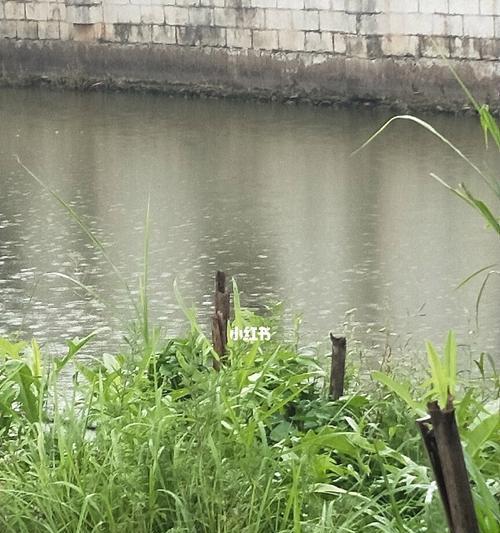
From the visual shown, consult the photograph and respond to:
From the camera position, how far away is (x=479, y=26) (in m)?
13.8

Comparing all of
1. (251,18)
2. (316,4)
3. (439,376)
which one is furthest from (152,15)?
(439,376)

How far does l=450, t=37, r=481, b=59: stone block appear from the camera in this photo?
13.7m

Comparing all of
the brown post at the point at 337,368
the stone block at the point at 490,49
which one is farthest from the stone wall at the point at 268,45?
the brown post at the point at 337,368

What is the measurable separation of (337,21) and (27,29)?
3806 mm

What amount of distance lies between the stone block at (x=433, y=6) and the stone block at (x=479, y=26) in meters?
0.23

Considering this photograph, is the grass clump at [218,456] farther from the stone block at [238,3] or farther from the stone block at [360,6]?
the stone block at [238,3]

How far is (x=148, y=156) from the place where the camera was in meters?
11.5

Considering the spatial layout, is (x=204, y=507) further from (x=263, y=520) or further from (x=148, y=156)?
(x=148, y=156)

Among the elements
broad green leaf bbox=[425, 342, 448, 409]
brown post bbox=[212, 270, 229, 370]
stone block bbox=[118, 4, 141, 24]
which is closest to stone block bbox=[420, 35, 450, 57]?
stone block bbox=[118, 4, 141, 24]

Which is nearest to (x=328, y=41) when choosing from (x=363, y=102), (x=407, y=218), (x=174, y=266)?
(x=363, y=102)

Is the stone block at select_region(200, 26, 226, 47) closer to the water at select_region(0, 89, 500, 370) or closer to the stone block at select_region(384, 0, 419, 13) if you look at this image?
the water at select_region(0, 89, 500, 370)

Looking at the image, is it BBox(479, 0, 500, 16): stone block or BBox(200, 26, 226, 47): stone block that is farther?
BBox(200, 26, 226, 47): stone block

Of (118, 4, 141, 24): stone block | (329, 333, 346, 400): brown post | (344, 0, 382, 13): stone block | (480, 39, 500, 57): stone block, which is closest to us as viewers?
(329, 333, 346, 400): brown post

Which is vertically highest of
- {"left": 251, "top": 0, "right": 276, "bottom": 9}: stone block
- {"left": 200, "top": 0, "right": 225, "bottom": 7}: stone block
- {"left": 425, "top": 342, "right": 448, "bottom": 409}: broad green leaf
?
{"left": 200, "top": 0, "right": 225, "bottom": 7}: stone block
